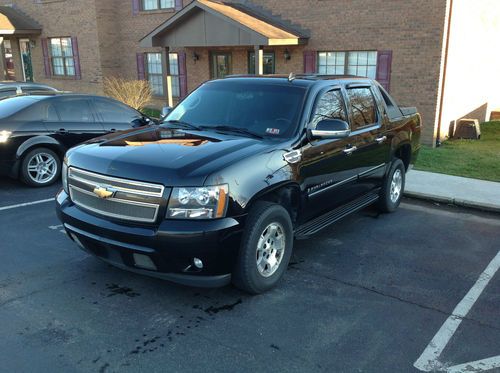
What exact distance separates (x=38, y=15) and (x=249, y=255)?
72.3ft

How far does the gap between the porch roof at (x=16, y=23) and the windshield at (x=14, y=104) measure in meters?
15.5

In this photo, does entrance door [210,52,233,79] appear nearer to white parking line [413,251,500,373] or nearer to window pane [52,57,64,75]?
window pane [52,57,64,75]

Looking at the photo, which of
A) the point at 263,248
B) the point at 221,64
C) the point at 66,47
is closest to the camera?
the point at 263,248

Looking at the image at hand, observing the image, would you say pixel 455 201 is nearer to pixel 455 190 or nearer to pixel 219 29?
pixel 455 190

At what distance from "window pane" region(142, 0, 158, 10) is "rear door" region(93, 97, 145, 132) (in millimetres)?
10869

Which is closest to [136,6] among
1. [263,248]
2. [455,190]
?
[455,190]

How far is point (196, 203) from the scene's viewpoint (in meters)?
3.50

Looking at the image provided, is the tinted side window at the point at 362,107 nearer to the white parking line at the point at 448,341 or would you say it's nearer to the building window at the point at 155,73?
the white parking line at the point at 448,341

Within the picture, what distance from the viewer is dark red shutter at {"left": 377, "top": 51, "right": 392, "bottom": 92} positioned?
12.3 metres

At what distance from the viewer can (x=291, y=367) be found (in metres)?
3.13

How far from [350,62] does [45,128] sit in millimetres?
8602

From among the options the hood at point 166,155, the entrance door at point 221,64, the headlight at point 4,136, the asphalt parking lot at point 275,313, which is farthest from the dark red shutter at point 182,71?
the hood at point 166,155

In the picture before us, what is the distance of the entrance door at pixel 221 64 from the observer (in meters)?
16.3

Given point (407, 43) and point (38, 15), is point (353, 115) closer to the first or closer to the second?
point (407, 43)
